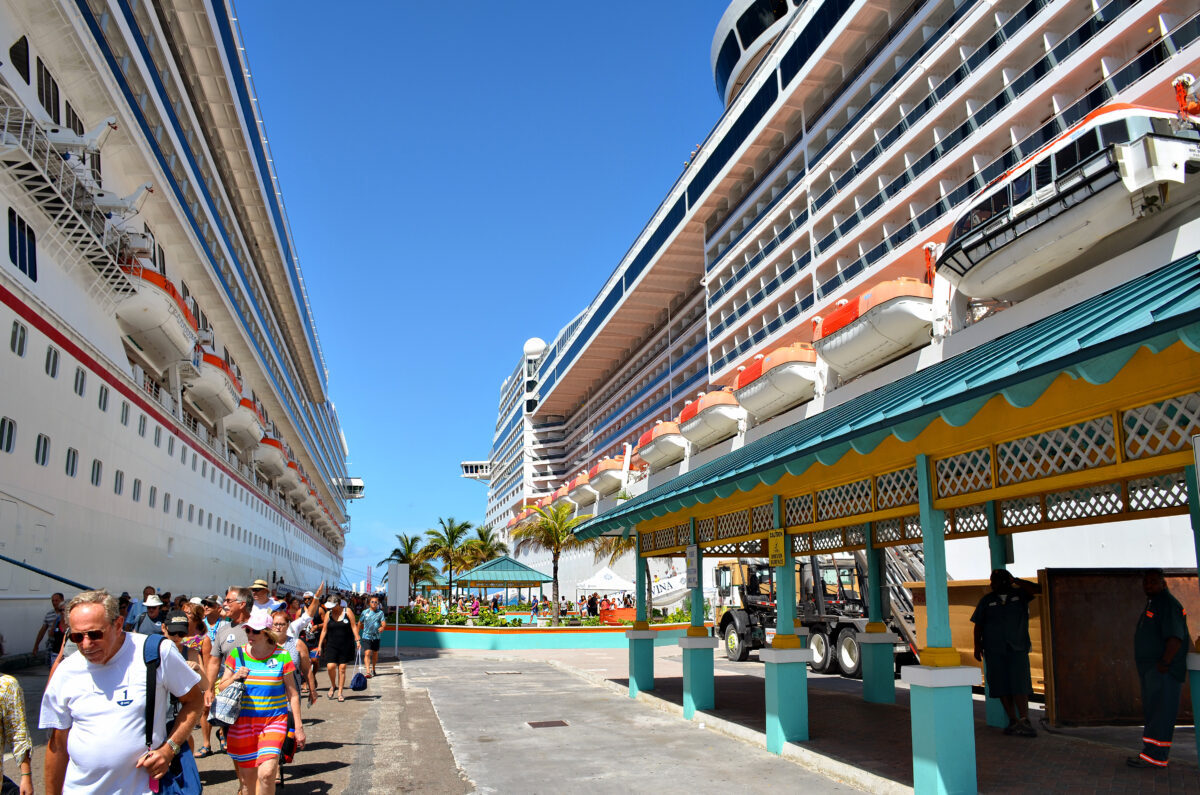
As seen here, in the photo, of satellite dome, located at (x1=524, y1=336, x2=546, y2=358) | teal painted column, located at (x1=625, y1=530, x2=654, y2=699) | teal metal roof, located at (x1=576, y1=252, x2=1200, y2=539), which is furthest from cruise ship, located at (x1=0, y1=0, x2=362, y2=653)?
satellite dome, located at (x1=524, y1=336, x2=546, y2=358)

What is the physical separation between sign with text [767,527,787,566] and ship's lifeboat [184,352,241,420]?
93.8ft

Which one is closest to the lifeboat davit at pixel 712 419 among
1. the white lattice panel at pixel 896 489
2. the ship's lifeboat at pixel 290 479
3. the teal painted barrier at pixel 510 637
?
the white lattice panel at pixel 896 489

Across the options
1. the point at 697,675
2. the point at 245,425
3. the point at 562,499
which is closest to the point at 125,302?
the point at 245,425

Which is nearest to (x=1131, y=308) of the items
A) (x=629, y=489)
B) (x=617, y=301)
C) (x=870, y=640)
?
(x=870, y=640)

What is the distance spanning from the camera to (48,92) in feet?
67.8

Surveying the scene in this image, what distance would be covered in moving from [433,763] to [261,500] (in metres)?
44.5

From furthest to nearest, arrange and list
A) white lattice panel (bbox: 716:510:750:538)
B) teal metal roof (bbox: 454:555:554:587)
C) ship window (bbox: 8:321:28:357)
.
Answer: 1. teal metal roof (bbox: 454:555:554:587)
2. ship window (bbox: 8:321:28:357)
3. white lattice panel (bbox: 716:510:750:538)

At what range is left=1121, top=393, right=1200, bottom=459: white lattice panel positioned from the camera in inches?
194

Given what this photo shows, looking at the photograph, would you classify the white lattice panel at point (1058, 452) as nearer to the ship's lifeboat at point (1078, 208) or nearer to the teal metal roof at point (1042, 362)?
the teal metal roof at point (1042, 362)

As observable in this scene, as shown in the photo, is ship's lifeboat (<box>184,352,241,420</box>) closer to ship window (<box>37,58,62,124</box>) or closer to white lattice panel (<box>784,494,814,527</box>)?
ship window (<box>37,58,62,124</box>)

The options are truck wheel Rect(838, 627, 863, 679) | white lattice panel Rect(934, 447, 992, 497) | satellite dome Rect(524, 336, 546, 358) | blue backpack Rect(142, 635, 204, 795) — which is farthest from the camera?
satellite dome Rect(524, 336, 546, 358)

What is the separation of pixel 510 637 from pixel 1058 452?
84.5ft

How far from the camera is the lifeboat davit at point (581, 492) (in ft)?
135

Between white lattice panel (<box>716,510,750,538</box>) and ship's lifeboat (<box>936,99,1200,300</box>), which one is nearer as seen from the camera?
ship's lifeboat (<box>936,99,1200,300</box>)
